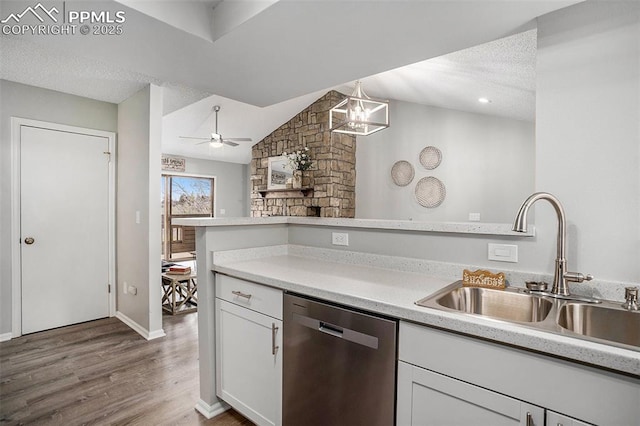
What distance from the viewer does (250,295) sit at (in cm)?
177

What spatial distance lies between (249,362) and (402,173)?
435 cm

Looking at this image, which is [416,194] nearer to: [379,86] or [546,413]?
[379,86]

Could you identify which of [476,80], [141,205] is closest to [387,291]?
[141,205]

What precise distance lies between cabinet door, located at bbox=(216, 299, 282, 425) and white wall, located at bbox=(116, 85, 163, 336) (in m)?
1.56

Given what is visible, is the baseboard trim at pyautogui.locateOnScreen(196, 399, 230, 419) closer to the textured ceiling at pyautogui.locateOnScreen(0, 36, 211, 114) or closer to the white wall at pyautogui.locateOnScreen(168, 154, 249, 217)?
the textured ceiling at pyautogui.locateOnScreen(0, 36, 211, 114)

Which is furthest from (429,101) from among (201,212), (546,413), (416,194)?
(201,212)

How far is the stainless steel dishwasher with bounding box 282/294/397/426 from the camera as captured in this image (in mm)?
1263

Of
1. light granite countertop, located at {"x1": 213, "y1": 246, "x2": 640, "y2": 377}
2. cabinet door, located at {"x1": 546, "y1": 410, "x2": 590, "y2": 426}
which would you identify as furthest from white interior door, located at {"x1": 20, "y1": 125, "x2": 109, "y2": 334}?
cabinet door, located at {"x1": 546, "y1": 410, "x2": 590, "y2": 426}

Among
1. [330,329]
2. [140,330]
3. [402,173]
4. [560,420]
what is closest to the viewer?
[560,420]

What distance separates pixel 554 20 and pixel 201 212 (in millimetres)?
7888

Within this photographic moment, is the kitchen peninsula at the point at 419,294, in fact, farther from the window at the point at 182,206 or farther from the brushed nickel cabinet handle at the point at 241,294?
the window at the point at 182,206

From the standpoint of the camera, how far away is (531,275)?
58.1 inches

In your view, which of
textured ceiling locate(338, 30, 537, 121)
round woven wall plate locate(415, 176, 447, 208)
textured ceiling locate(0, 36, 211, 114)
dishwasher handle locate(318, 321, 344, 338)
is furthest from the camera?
round woven wall plate locate(415, 176, 447, 208)

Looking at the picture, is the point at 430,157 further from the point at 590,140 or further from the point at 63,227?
the point at 63,227
